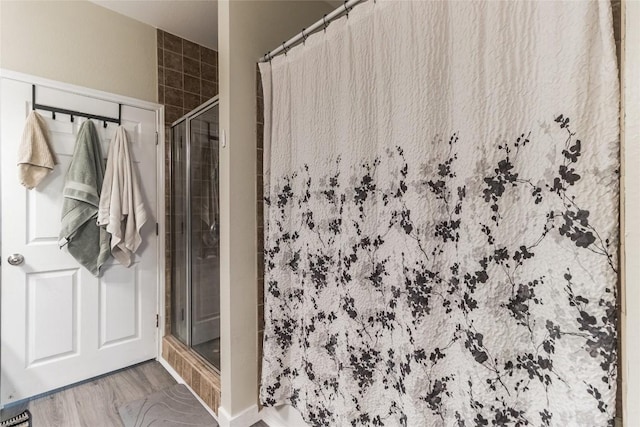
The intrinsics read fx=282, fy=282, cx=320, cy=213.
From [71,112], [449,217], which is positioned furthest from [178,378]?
[449,217]

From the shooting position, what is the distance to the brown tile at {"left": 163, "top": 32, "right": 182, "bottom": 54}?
2193 mm

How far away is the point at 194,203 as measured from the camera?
2.07 meters

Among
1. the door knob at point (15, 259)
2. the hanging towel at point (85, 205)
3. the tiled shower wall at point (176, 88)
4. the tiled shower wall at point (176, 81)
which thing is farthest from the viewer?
the tiled shower wall at point (176, 81)

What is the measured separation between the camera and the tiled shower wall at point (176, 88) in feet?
6.77

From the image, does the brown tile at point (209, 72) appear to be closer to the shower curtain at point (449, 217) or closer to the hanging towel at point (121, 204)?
the hanging towel at point (121, 204)

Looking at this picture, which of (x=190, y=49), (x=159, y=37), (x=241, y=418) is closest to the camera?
(x=241, y=418)

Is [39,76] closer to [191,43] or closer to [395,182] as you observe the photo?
[191,43]

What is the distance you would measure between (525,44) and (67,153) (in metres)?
2.36

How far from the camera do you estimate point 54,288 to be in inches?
68.7

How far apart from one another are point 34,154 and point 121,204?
50 cm

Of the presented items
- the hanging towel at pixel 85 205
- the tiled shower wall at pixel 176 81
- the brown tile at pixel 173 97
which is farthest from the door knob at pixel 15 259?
the brown tile at pixel 173 97

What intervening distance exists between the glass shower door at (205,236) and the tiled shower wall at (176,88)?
166 millimetres

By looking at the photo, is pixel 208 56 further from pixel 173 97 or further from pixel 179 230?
pixel 179 230

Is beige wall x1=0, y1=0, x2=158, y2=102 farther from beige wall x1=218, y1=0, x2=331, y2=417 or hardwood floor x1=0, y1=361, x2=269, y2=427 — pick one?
hardwood floor x1=0, y1=361, x2=269, y2=427
